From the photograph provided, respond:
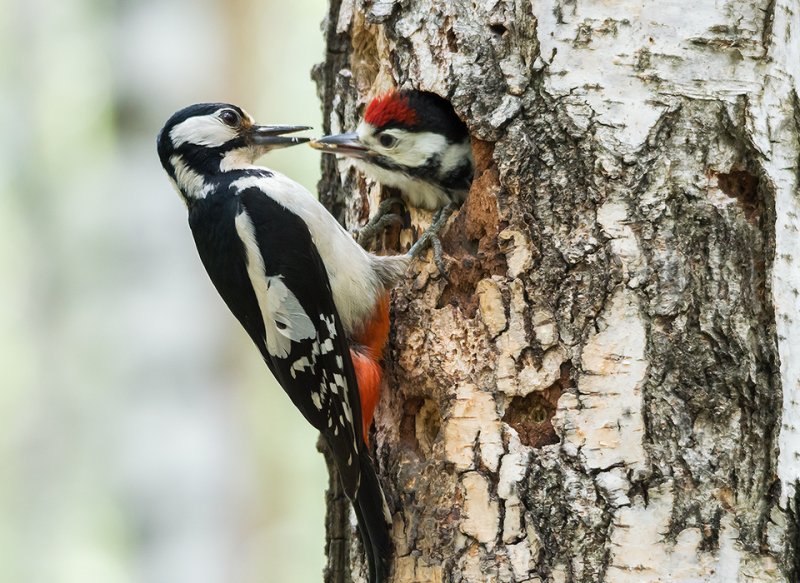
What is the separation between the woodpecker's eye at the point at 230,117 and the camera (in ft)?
11.1

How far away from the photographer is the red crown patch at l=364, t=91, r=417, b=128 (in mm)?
3030

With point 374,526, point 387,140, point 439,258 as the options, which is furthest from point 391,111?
point 374,526

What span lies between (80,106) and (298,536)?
3.60 m

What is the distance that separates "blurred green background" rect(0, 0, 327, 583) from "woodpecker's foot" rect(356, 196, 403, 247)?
267 centimetres

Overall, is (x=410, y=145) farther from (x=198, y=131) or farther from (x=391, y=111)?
(x=198, y=131)

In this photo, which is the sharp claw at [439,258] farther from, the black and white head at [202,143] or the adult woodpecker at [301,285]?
the black and white head at [202,143]

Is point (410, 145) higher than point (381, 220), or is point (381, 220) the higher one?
point (410, 145)

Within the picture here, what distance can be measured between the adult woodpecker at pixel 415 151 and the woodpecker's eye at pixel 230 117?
0.39 m

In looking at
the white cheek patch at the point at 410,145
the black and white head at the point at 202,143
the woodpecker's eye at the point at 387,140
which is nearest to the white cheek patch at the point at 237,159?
the black and white head at the point at 202,143

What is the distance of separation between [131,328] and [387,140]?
3.18 meters

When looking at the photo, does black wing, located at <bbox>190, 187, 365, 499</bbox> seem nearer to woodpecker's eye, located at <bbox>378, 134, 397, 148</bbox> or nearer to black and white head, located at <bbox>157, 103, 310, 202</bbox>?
black and white head, located at <bbox>157, 103, 310, 202</bbox>

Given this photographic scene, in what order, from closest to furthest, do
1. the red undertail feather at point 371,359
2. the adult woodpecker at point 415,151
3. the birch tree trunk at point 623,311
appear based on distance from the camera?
1. the birch tree trunk at point 623,311
2. the red undertail feather at point 371,359
3. the adult woodpecker at point 415,151

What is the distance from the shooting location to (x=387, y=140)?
3.10 metres

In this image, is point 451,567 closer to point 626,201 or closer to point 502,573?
point 502,573
